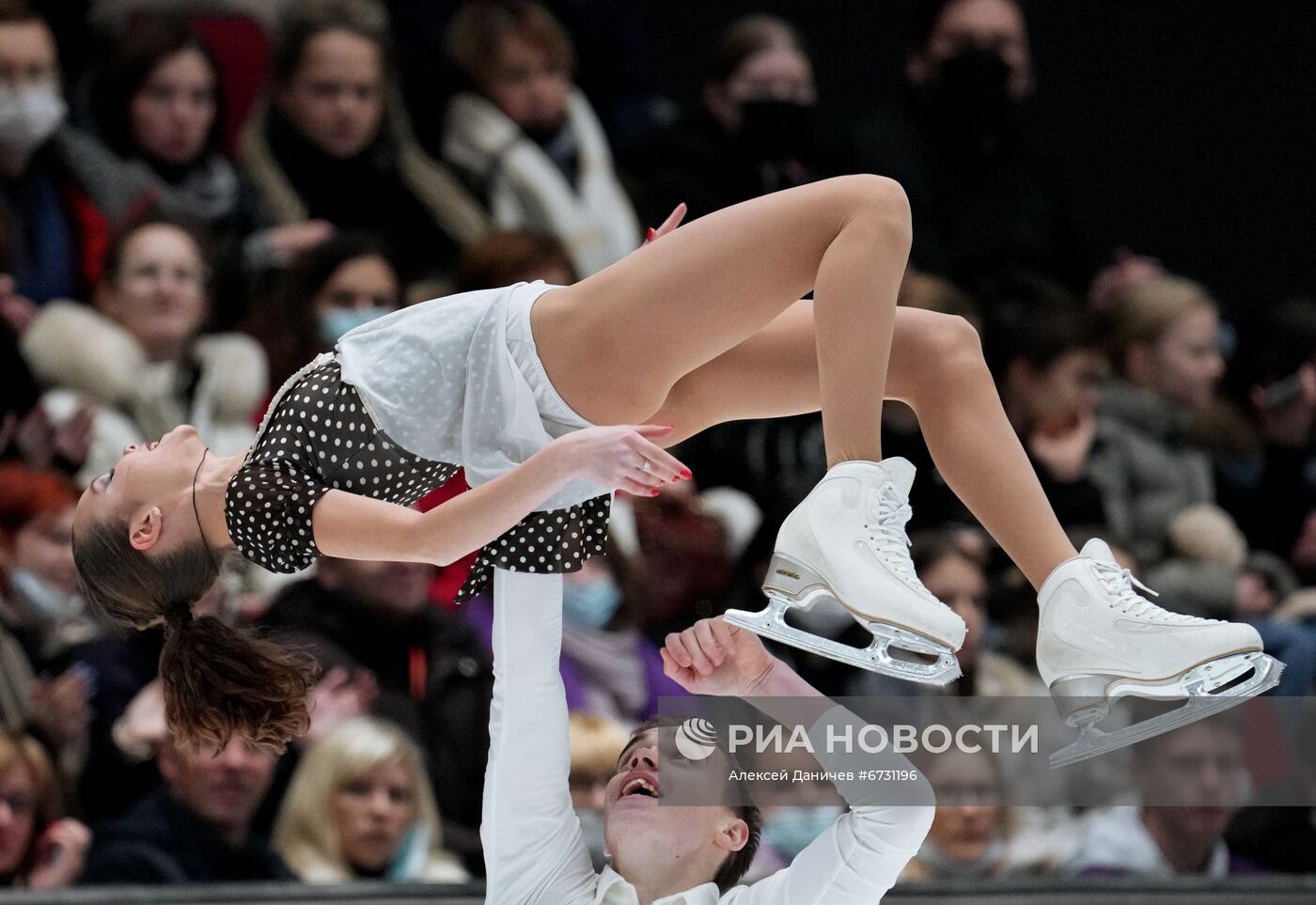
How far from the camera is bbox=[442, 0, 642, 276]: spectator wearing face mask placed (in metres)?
5.22

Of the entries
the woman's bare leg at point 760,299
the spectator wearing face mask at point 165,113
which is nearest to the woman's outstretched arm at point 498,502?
the woman's bare leg at point 760,299

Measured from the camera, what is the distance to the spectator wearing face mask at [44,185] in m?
4.69

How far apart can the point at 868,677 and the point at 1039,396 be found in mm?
1091

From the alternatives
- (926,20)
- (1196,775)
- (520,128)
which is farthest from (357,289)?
(1196,775)

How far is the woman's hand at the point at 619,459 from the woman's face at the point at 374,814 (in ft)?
5.58

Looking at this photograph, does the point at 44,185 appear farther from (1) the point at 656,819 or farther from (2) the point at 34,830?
(1) the point at 656,819

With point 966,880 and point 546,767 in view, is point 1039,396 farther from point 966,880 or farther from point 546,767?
point 546,767

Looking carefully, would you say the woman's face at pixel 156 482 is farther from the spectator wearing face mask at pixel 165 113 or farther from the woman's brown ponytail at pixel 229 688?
the spectator wearing face mask at pixel 165 113

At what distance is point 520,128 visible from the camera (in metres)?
5.27

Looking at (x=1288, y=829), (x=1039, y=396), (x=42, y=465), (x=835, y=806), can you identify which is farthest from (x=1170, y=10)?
(x=42, y=465)

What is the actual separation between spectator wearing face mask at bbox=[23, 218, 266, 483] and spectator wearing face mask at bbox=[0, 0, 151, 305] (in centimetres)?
11

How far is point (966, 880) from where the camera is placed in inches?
167

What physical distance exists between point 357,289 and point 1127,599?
239 cm

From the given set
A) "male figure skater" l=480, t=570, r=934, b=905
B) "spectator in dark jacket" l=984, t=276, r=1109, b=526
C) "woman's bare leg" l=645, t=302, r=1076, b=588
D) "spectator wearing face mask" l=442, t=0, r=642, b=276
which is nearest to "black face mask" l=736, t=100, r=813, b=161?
"spectator wearing face mask" l=442, t=0, r=642, b=276
